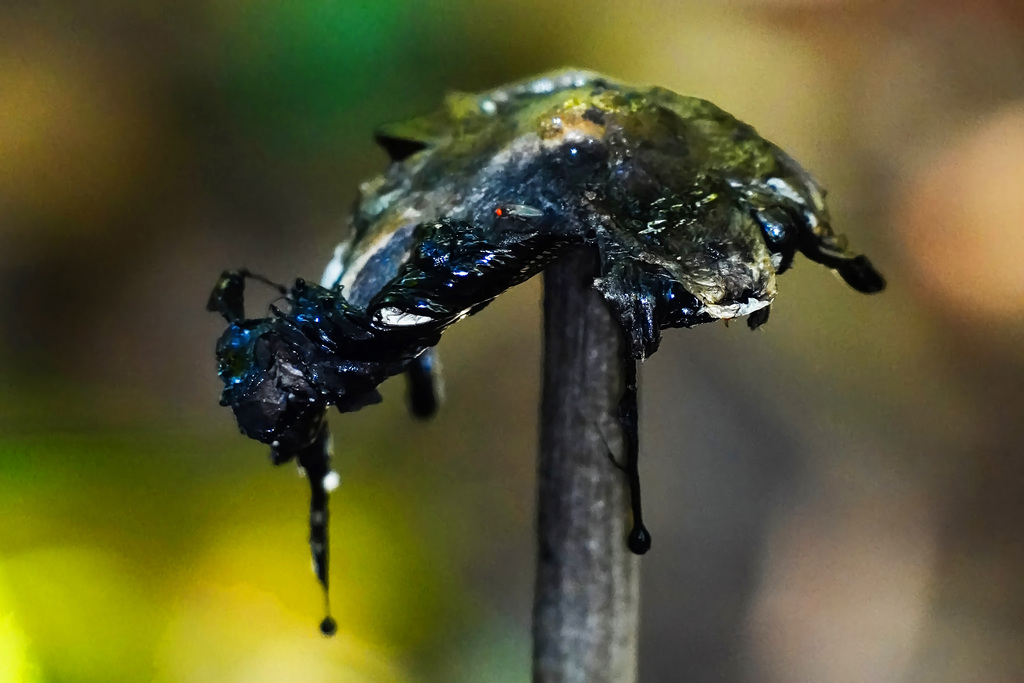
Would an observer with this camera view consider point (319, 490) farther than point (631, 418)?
Yes

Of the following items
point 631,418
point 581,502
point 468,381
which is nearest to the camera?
point 631,418

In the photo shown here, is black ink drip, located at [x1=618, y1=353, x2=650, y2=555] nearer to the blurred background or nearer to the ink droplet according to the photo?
the ink droplet

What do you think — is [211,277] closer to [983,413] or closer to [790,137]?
[790,137]

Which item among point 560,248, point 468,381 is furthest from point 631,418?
point 468,381

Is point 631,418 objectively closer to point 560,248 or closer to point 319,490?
point 560,248

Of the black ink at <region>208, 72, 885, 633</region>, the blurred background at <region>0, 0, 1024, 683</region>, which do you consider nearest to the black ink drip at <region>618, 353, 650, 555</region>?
the black ink at <region>208, 72, 885, 633</region>

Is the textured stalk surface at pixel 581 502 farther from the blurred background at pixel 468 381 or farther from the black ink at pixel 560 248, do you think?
the blurred background at pixel 468 381

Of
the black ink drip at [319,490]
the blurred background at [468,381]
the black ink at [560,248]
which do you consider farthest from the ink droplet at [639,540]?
the blurred background at [468,381]

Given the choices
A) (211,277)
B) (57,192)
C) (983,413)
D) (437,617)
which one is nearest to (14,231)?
(57,192)
